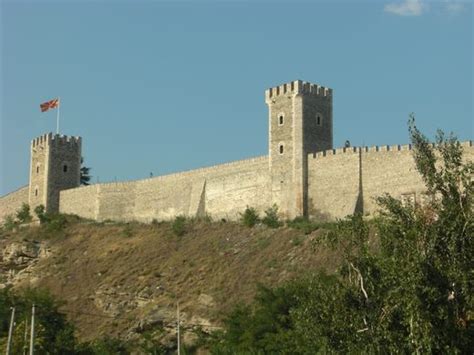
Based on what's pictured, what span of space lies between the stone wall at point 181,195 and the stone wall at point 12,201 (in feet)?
16.7

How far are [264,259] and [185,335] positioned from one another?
6281mm

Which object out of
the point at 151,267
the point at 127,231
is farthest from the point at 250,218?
the point at 127,231

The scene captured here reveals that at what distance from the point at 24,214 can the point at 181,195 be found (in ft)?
44.4

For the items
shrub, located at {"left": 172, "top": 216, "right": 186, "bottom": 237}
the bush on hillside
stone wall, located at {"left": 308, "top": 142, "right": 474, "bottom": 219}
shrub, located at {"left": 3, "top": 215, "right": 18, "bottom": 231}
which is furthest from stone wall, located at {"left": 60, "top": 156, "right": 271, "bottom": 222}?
shrub, located at {"left": 3, "top": 215, "right": 18, "bottom": 231}

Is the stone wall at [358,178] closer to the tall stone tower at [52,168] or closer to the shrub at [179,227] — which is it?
the shrub at [179,227]

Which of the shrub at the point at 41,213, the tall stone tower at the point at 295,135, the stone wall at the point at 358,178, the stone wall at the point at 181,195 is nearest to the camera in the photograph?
the stone wall at the point at 358,178

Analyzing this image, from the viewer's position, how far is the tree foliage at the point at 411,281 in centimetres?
2162

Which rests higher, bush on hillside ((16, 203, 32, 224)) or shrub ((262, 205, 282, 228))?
bush on hillside ((16, 203, 32, 224))

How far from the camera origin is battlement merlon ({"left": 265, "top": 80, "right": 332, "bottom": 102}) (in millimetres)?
47625

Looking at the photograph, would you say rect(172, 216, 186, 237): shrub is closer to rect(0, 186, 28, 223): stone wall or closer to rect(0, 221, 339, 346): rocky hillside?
rect(0, 221, 339, 346): rocky hillside

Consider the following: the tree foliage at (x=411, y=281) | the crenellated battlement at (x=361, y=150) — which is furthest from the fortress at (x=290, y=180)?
the tree foliage at (x=411, y=281)

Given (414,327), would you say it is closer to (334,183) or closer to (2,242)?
(334,183)

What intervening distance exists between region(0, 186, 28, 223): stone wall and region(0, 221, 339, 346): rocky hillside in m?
8.57

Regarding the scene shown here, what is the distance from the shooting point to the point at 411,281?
21.7m
